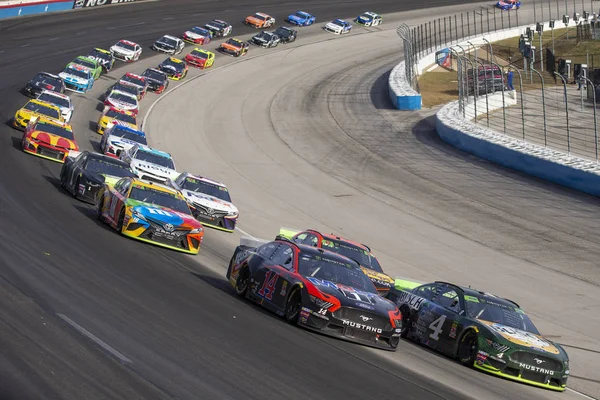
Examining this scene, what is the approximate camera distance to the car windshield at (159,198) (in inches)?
884

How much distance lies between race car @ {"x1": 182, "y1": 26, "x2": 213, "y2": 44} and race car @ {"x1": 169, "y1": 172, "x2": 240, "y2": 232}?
44534 millimetres

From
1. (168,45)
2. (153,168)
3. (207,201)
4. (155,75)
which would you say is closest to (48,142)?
(153,168)

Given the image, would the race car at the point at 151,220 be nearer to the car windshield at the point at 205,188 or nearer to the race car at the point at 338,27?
the car windshield at the point at 205,188

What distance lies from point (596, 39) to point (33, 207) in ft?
146

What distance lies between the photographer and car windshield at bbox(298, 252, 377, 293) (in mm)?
16453

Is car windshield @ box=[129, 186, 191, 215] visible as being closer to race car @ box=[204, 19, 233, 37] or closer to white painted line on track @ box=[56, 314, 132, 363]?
white painted line on track @ box=[56, 314, 132, 363]

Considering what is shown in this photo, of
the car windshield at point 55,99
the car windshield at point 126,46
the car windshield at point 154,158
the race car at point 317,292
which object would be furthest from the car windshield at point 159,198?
the car windshield at point 126,46

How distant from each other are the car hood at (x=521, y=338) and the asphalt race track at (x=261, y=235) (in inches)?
27.2

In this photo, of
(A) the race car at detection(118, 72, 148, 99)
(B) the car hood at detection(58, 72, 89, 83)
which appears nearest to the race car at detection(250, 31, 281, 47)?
(A) the race car at detection(118, 72, 148, 99)

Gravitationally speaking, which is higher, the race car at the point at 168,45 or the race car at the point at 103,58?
the race car at the point at 103,58

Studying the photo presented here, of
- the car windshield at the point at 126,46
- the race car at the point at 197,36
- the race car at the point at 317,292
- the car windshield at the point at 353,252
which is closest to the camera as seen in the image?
the race car at the point at 317,292

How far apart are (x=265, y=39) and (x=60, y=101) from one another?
3390 centimetres

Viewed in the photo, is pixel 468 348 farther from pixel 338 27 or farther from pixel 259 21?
pixel 338 27

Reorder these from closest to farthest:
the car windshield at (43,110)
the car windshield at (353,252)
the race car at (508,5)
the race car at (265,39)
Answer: the car windshield at (353,252) → the car windshield at (43,110) → the race car at (265,39) → the race car at (508,5)
